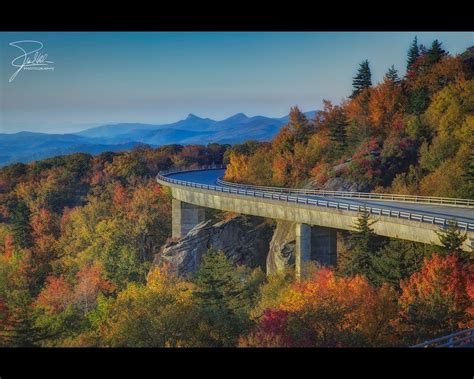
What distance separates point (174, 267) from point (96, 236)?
17.5 meters

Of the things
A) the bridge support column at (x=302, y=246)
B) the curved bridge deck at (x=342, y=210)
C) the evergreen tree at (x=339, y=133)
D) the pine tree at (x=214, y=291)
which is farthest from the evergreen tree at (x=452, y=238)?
the evergreen tree at (x=339, y=133)

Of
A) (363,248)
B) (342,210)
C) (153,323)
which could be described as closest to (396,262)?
(363,248)

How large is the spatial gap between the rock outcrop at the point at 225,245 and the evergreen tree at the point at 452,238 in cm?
2174

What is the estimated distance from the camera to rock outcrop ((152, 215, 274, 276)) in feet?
168

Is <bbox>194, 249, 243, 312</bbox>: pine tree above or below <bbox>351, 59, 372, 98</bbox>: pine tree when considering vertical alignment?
below

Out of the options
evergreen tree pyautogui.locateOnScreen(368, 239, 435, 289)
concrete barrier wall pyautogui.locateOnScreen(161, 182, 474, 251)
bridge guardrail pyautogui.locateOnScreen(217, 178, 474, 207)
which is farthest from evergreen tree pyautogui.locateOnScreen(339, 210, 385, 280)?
bridge guardrail pyautogui.locateOnScreen(217, 178, 474, 207)

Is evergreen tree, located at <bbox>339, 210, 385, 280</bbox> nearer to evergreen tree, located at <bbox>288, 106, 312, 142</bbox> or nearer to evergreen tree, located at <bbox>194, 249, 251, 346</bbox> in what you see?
evergreen tree, located at <bbox>194, 249, 251, 346</bbox>

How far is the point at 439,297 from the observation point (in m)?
27.5

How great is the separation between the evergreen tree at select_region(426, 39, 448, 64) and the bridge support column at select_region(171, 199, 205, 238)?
26761mm

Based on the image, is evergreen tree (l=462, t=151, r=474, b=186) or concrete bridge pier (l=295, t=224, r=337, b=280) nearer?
concrete bridge pier (l=295, t=224, r=337, b=280)
